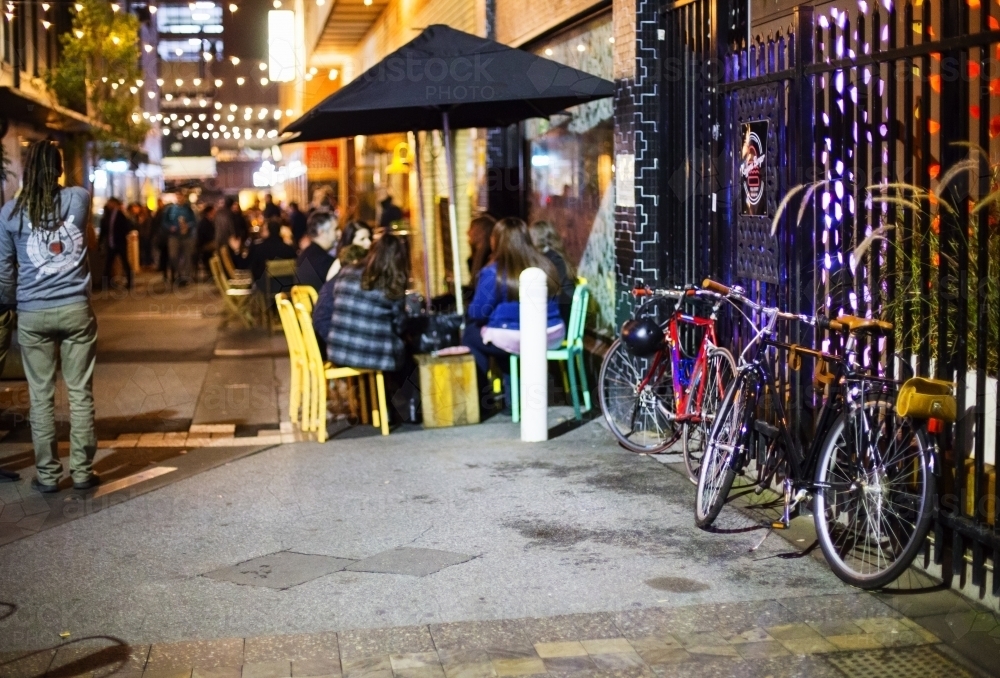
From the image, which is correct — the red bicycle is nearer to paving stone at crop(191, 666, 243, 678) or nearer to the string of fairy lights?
paving stone at crop(191, 666, 243, 678)

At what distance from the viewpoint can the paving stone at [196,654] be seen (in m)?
4.88

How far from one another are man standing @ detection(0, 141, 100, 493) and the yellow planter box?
107 inches

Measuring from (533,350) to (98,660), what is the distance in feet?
15.2

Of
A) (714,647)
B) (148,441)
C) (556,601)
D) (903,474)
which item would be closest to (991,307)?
(903,474)

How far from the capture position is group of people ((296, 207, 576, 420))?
368 inches

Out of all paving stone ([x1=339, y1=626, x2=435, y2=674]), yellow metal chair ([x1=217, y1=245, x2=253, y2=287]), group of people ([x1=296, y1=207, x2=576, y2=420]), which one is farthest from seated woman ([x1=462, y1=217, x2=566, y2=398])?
yellow metal chair ([x1=217, y1=245, x2=253, y2=287])

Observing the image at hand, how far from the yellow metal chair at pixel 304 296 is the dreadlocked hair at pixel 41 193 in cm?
222

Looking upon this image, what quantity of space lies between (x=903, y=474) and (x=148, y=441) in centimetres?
616

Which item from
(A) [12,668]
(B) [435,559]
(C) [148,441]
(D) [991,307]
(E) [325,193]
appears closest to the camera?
(A) [12,668]

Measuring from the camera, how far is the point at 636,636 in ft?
16.7

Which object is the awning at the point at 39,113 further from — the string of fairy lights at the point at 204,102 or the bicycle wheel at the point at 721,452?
the bicycle wheel at the point at 721,452

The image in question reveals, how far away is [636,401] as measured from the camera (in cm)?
859

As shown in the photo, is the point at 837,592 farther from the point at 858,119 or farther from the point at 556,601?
the point at 858,119

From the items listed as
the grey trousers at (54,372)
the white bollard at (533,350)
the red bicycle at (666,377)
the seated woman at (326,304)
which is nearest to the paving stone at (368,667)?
the red bicycle at (666,377)
